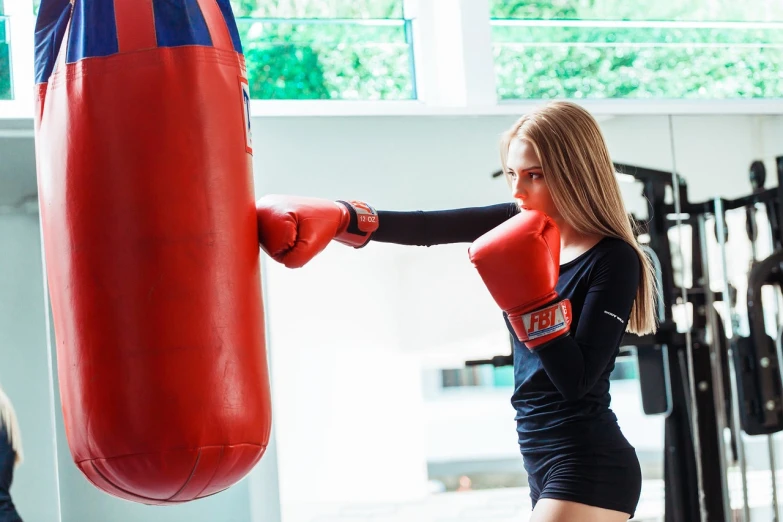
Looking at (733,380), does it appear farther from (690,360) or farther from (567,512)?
Result: (567,512)

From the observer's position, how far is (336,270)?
3.48m

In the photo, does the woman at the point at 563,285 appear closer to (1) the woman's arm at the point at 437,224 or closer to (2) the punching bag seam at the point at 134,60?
(1) the woman's arm at the point at 437,224

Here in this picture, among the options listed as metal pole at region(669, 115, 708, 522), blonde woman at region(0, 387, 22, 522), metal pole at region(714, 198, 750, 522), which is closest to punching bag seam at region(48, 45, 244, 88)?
blonde woman at region(0, 387, 22, 522)

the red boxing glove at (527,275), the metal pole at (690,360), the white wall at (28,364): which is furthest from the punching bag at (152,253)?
the metal pole at (690,360)

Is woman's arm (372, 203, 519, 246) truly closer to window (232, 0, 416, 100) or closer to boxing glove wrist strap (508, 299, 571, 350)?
boxing glove wrist strap (508, 299, 571, 350)

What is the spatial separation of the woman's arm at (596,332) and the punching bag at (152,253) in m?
0.60

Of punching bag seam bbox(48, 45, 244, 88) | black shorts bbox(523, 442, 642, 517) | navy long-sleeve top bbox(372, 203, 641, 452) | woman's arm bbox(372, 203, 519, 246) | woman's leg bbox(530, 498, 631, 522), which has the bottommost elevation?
woman's leg bbox(530, 498, 631, 522)

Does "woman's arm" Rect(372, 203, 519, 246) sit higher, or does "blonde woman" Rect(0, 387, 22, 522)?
"woman's arm" Rect(372, 203, 519, 246)

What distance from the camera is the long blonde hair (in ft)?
6.68

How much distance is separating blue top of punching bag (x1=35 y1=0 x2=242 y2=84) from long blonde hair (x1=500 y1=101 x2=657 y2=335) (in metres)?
0.74

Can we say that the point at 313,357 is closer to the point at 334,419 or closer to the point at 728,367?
the point at 334,419

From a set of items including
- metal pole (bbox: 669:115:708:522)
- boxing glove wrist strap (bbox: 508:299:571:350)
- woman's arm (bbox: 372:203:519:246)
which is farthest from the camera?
metal pole (bbox: 669:115:708:522)

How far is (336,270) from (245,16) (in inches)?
44.5

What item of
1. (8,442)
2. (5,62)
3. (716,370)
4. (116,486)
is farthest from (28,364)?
(716,370)
